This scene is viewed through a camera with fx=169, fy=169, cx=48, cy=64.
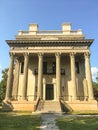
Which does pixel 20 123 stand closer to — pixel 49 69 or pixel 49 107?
pixel 49 107

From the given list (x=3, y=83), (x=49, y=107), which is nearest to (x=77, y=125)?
(x=49, y=107)

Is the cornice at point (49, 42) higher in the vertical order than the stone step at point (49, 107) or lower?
higher

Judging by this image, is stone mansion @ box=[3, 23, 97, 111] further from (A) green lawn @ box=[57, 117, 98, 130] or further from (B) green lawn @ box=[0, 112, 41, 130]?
(A) green lawn @ box=[57, 117, 98, 130]

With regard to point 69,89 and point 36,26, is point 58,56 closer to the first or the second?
point 69,89

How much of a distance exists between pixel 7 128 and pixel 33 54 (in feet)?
65.6

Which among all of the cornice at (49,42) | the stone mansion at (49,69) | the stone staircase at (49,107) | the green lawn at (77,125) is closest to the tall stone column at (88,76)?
the stone mansion at (49,69)

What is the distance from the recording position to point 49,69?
3156 centimetres

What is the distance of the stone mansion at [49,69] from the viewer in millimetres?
26319

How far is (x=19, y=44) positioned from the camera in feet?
96.4

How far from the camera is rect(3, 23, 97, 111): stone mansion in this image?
2632 centimetres

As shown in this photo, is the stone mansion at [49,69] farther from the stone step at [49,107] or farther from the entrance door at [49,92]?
the stone step at [49,107]

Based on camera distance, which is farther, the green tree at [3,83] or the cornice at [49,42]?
the green tree at [3,83]

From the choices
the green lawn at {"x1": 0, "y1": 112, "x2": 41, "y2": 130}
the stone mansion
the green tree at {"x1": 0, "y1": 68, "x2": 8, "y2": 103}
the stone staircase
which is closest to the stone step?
the stone staircase

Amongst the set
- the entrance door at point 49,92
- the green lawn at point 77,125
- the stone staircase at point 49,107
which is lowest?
the green lawn at point 77,125
